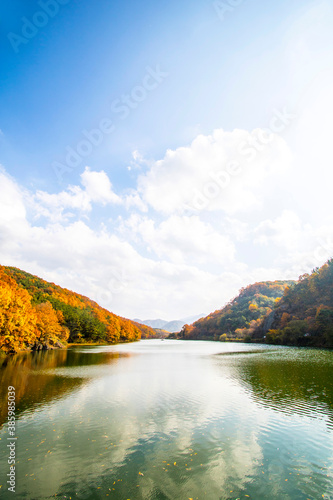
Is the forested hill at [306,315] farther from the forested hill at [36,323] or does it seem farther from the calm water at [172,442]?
the forested hill at [36,323]

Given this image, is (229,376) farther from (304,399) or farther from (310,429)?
(310,429)

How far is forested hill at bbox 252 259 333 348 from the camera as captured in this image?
88219 mm

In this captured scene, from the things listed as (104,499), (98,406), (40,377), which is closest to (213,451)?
(104,499)

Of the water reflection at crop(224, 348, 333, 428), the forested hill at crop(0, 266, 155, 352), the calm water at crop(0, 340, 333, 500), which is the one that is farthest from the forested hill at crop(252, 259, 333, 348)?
the forested hill at crop(0, 266, 155, 352)

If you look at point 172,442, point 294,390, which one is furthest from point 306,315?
point 172,442

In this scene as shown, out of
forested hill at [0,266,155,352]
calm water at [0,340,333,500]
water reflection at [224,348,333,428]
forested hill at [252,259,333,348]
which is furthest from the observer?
forested hill at [252,259,333,348]

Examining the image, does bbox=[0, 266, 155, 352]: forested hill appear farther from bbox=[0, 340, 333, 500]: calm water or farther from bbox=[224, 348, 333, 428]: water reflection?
bbox=[224, 348, 333, 428]: water reflection

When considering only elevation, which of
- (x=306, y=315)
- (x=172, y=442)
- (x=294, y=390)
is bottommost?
(x=294, y=390)

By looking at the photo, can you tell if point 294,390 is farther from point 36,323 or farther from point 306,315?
point 306,315

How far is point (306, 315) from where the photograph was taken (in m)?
115

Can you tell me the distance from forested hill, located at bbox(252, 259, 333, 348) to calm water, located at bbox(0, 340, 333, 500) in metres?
74.6

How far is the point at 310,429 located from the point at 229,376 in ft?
60.8

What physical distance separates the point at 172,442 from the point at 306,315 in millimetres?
121572

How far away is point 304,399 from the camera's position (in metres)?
21.0
